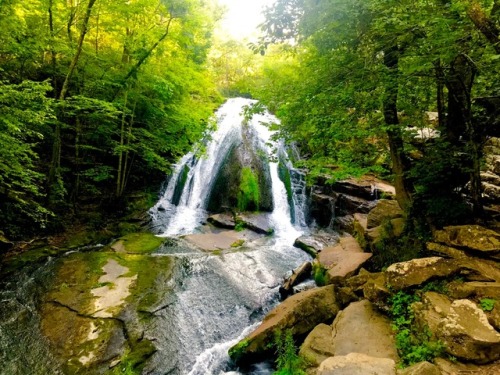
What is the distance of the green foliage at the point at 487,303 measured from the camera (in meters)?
3.69

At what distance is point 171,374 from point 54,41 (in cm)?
894

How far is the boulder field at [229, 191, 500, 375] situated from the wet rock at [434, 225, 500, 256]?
0.01 m

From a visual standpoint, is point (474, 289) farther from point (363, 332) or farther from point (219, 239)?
point (219, 239)


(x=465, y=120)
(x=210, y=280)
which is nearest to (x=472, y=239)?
(x=465, y=120)

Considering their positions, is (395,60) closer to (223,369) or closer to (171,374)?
(223,369)

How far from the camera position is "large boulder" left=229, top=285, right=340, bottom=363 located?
4938 millimetres

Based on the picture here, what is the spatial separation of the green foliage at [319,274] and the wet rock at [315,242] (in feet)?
6.91

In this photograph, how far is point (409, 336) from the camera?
387cm

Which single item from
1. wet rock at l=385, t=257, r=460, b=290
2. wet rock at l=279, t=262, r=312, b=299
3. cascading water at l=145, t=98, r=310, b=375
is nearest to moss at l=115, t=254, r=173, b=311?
cascading water at l=145, t=98, r=310, b=375

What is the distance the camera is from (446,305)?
3879 mm

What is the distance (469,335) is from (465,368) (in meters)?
0.36

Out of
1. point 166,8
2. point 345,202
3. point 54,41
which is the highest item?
point 166,8

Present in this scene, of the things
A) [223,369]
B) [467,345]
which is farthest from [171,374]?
[467,345]

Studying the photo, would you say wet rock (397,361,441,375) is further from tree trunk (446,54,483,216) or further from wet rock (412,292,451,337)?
tree trunk (446,54,483,216)
